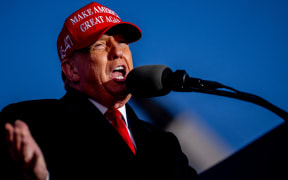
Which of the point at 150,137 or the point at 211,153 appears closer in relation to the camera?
the point at 150,137

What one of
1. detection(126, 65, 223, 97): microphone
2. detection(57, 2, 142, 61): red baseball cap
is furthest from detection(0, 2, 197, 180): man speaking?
detection(126, 65, 223, 97): microphone

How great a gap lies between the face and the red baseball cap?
4 centimetres

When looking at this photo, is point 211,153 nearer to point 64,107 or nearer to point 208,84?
point 64,107

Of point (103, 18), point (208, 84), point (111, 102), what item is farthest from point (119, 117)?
point (208, 84)

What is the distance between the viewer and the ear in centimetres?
121

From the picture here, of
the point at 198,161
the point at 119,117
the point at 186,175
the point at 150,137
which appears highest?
the point at 119,117

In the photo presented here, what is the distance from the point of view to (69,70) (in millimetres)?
1236

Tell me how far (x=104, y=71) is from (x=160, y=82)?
408 millimetres

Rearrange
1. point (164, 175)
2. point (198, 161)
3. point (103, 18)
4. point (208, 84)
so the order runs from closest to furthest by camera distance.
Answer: point (208, 84)
point (164, 175)
point (103, 18)
point (198, 161)

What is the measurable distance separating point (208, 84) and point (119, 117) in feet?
1.79

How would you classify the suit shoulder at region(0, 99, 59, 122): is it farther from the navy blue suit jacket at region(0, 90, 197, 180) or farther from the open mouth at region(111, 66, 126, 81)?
the open mouth at region(111, 66, 126, 81)

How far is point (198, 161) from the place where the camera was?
165 cm

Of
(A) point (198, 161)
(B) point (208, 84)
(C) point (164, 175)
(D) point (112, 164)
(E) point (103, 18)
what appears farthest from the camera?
(A) point (198, 161)

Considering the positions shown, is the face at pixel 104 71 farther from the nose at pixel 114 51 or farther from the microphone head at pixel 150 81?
the microphone head at pixel 150 81
